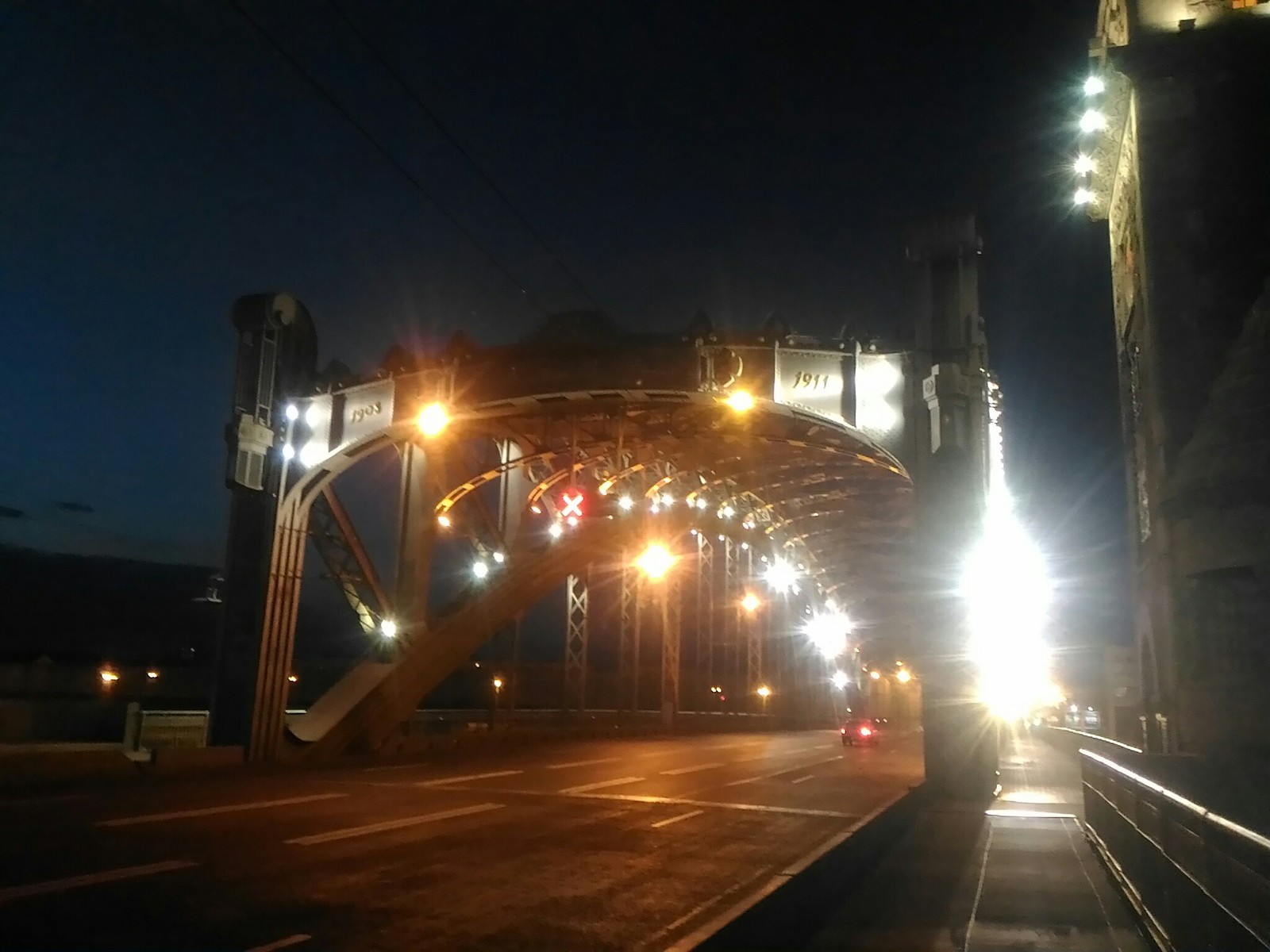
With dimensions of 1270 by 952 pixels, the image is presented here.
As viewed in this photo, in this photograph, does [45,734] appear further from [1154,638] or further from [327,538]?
[1154,638]

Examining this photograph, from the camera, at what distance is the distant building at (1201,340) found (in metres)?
19.5

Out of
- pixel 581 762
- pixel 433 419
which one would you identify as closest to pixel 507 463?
pixel 433 419

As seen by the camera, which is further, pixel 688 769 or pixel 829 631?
pixel 829 631

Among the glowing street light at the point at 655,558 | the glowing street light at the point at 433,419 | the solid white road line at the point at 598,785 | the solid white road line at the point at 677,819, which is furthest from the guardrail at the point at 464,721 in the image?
the solid white road line at the point at 677,819

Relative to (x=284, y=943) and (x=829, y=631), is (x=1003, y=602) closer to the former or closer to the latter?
(x=284, y=943)

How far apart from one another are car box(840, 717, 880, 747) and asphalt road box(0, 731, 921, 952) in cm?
2394

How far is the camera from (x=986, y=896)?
10.0 meters

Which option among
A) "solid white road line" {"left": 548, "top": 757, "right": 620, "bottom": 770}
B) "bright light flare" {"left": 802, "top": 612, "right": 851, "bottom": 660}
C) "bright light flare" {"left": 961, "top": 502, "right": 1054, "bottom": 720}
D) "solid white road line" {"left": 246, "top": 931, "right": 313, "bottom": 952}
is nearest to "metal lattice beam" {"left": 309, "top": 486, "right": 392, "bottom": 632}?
"solid white road line" {"left": 548, "top": 757, "right": 620, "bottom": 770}

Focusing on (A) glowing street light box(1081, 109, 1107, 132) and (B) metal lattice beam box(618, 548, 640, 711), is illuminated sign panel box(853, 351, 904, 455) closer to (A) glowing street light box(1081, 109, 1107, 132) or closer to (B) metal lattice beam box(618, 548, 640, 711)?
(A) glowing street light box(1081, 109, 1107, 132)

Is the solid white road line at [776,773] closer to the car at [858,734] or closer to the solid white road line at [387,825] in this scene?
the solid white road line at [387,825]

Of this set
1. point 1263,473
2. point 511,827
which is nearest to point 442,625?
point 511,827

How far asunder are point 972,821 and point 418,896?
10.7 meters

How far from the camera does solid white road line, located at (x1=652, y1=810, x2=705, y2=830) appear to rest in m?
13.7

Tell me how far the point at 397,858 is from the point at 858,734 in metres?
35.6
